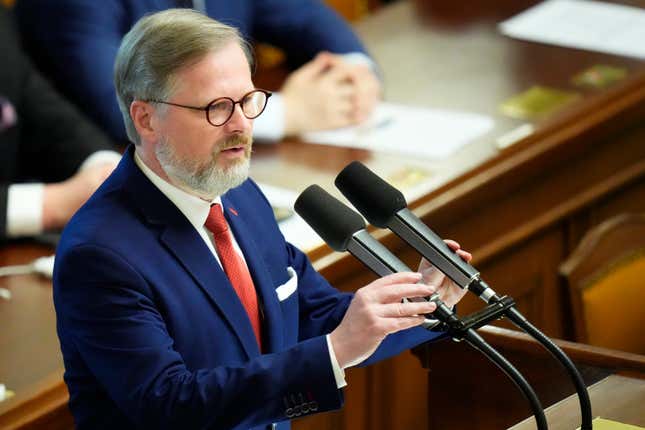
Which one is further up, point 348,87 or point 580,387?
point 580,387

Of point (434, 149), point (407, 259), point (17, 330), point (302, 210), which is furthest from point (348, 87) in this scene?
point (302, 210)

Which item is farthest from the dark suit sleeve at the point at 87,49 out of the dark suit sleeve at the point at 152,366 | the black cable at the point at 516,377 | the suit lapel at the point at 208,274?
the black cable at the point at 516,377

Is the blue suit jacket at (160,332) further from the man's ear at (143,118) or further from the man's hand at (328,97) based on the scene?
the man's hand at (328,97)

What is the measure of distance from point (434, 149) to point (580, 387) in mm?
1815

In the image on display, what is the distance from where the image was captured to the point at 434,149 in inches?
140

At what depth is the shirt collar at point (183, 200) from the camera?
6.62 feet

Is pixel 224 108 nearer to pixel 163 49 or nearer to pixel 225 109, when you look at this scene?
pixel 225 109

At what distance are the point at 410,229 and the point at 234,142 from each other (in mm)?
285

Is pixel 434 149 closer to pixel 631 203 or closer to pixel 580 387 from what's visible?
pixel 631 203

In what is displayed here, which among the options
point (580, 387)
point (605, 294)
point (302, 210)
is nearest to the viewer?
point (580, 387)

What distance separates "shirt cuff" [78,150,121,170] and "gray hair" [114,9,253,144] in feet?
4.46

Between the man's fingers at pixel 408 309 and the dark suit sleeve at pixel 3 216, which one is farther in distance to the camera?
the dark suit sleeve at pixel 3 216

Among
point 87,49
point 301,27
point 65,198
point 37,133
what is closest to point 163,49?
point 65,198

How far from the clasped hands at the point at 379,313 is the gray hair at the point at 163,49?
41cm
